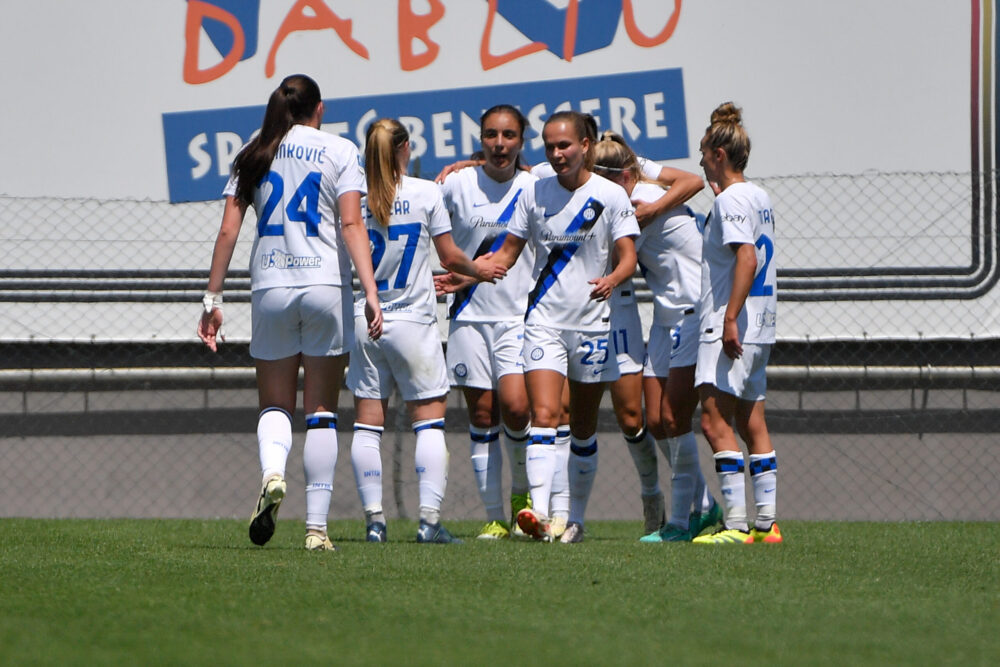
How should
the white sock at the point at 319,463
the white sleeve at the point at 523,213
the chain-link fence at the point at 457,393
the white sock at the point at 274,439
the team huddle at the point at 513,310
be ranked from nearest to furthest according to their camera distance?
the white sock at the point at 274,439 < the team huddle at the point at 513,310 < the white sock at the point at 319,463 < the white sleeve at the point at 523,213 < the chain-link fence at the point at 457,393

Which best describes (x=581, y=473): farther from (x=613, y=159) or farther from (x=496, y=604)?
(x=496, y=604)

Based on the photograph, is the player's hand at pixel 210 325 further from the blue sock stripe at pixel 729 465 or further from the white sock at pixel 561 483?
the blue sock stripe at pixel 729 465

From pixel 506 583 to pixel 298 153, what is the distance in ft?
5.53

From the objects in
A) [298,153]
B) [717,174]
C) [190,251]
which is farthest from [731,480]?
[190,251]

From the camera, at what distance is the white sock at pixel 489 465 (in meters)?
5.68

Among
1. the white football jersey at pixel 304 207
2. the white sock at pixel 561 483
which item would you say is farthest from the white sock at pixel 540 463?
the white football jersey at pixel 304 207

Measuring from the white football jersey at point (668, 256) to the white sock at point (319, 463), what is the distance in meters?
1.70

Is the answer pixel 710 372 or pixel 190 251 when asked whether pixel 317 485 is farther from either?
pixel 190 251

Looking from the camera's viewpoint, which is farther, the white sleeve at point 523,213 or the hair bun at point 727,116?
the hair bun at point 727,116

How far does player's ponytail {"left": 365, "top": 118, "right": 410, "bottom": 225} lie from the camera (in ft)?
16.5

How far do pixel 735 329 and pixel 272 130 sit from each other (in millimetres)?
1819

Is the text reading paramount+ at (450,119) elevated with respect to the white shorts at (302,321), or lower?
elevated

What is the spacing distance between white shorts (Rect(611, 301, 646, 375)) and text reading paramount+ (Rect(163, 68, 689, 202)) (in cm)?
192

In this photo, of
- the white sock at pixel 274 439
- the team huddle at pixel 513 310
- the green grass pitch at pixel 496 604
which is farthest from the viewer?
the team huddle at pixel 513 310
